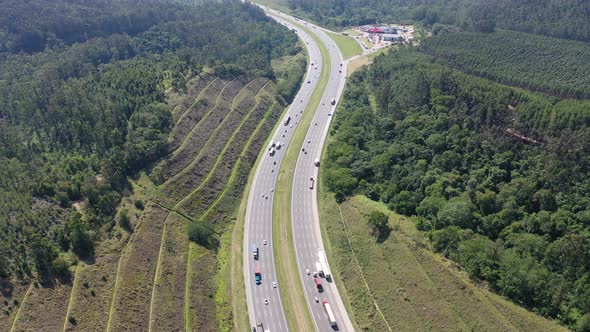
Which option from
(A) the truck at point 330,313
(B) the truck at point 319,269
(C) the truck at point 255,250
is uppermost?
(B) the truck at point 319,269

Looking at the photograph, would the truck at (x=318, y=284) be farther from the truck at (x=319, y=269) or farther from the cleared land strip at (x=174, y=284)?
the cleared land strip at (x=174, y=284)

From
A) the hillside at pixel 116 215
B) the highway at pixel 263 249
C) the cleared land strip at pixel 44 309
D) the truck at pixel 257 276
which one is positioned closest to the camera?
the cleared land strip at pixel 44 309

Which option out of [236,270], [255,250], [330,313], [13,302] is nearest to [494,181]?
[330,313]

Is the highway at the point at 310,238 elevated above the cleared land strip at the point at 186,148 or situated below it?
below

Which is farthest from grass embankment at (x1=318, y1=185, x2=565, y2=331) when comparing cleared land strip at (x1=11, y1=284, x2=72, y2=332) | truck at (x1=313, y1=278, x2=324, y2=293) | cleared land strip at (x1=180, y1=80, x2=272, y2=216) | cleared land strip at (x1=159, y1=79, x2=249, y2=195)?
cleared land strip at (x1=11, y1=284, x2=72, y2=332)

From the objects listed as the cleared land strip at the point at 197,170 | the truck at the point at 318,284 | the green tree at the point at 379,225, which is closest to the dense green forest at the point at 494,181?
the green tree at the point at 379,225

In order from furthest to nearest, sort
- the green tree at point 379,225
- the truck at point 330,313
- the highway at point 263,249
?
1. the green tree at point 379,225
2. the highway at point 263,249
3. the truck at point 330,313

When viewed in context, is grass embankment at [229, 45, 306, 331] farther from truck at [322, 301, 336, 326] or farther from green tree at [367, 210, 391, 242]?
green tree at [367, 210, 391, 242]

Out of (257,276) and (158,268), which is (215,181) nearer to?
(158,268)
